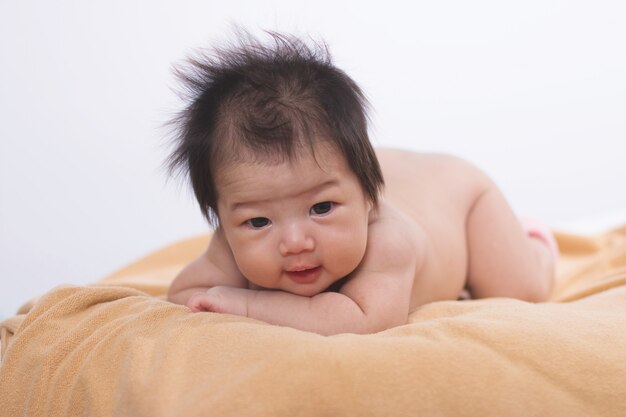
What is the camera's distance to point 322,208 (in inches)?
54.4

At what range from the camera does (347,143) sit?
4.46ft

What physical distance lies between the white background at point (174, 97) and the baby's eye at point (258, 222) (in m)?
1.32

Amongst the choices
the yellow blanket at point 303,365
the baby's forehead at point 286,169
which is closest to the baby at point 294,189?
the baby's forehead at point 286,169

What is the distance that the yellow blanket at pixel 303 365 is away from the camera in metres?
1.07

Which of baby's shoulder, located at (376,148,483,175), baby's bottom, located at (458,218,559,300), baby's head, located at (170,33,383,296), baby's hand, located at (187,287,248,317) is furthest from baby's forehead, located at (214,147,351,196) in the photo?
baby's bottom, located at (458,218,559,300)

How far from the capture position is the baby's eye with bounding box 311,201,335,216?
1375mm

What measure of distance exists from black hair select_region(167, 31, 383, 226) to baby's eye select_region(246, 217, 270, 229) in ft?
0.31

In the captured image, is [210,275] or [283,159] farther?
[210,275]

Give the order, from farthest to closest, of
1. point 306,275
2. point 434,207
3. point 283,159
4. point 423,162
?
point 423,162
point 434,207
point 306,275
point 283,159

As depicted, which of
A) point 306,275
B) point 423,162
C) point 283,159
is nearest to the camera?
point 283,159

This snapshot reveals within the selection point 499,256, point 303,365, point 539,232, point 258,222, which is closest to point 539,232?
point 539,232

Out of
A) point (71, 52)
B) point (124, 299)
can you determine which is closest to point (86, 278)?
point (71, 52)

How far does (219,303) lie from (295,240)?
0.68 ft

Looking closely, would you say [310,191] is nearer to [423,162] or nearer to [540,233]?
[423,162]
